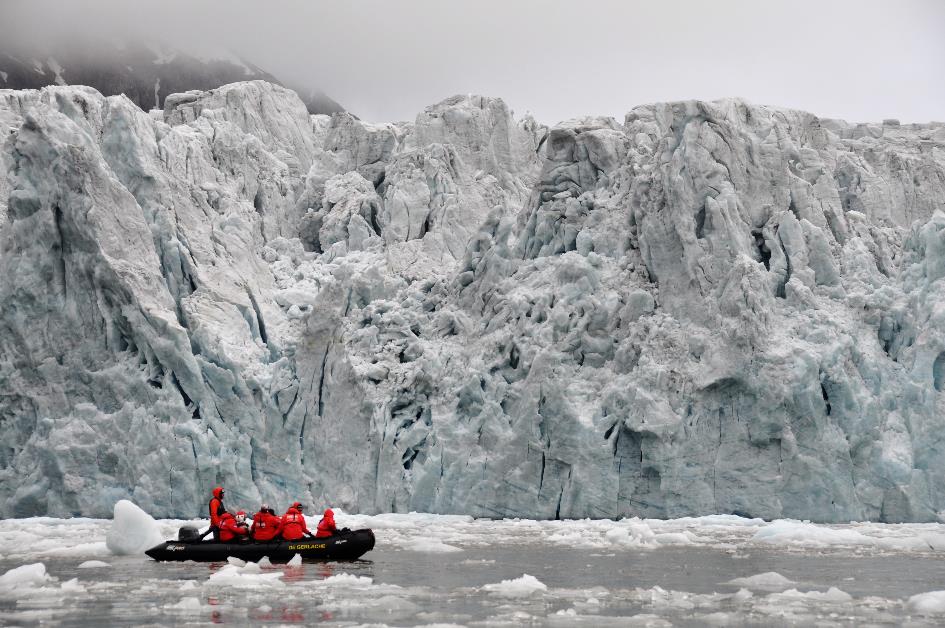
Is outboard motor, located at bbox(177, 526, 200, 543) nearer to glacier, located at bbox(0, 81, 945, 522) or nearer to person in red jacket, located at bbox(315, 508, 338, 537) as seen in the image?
person in red jacket, located at bbox(315, 508, 338, 537)

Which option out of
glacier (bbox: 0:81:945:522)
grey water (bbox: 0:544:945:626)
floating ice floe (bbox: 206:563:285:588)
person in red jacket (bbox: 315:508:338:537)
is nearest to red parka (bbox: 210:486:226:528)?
grey water (bbox: 0:544:945:626)

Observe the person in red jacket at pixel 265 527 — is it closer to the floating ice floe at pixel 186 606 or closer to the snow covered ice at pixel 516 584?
the snow covered ice at pixel 516 584

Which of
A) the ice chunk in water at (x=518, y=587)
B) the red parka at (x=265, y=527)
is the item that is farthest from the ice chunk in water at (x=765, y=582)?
the red parka at (x=265, y=527)

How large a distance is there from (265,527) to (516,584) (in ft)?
Result: 17.3

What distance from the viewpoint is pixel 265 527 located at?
51.0ft

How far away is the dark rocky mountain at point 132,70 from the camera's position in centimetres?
4319

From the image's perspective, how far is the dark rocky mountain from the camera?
142ft

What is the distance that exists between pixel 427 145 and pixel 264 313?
846 cm

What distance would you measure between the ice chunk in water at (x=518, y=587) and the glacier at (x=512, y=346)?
11478mm

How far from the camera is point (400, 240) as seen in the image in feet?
97.2

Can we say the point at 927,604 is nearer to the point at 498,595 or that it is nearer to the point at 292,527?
the point at 498,595

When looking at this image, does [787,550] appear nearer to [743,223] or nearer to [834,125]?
[743,223]

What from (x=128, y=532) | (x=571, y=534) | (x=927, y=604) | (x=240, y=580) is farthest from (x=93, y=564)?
(x=927, y=604)

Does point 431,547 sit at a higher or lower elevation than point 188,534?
lower
